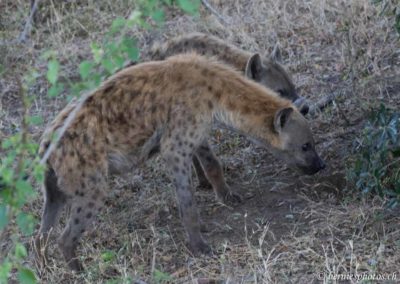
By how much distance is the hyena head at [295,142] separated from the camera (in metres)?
5.13

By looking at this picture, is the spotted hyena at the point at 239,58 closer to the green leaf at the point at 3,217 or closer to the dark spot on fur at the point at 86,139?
the dark spot on fur at the point at 86,139

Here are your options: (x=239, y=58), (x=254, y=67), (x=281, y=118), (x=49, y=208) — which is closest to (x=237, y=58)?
(x=239, y=58)

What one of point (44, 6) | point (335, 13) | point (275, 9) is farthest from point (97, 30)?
point (335, 13)

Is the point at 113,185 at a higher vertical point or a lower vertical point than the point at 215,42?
lower

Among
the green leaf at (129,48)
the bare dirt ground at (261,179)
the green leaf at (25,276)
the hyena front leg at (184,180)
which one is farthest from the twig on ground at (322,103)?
the green leaf at (25,276)

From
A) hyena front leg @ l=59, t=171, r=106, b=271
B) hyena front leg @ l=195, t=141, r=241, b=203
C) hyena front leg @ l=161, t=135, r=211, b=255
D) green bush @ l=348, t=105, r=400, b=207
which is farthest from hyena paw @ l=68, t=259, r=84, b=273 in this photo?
green bush @ l=348, t=105, r=400, b=207

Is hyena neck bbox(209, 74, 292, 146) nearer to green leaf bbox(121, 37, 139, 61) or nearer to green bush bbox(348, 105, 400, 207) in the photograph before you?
green bush bbox(348, 105, 400, 207)

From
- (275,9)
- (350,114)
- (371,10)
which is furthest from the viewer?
(275,9)

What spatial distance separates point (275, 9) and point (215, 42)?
4.87 ft

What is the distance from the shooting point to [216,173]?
5605mm

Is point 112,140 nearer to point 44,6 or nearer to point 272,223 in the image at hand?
point 272,223

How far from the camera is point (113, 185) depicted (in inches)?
237

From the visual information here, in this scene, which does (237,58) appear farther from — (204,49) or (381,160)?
(381,160)

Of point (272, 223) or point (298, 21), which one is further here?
point (298, 21)
